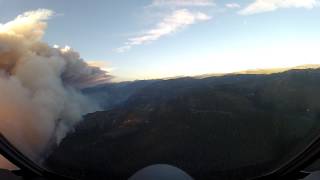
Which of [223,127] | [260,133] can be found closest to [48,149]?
[223,127]

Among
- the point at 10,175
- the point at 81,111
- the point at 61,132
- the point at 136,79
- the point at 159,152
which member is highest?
the point at 136,79

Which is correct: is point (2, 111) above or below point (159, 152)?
above

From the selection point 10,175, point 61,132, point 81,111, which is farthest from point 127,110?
point 10,175

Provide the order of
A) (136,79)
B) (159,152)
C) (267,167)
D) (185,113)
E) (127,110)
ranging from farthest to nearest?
(159,152) < (185,113) < (267,167) < (127,110) < (136,79)

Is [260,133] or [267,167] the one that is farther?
[260,133]

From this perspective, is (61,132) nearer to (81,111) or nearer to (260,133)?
(81,111)

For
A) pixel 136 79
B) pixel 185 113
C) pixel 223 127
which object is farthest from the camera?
pixel 223 127

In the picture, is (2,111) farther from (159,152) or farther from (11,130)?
(159,152)
